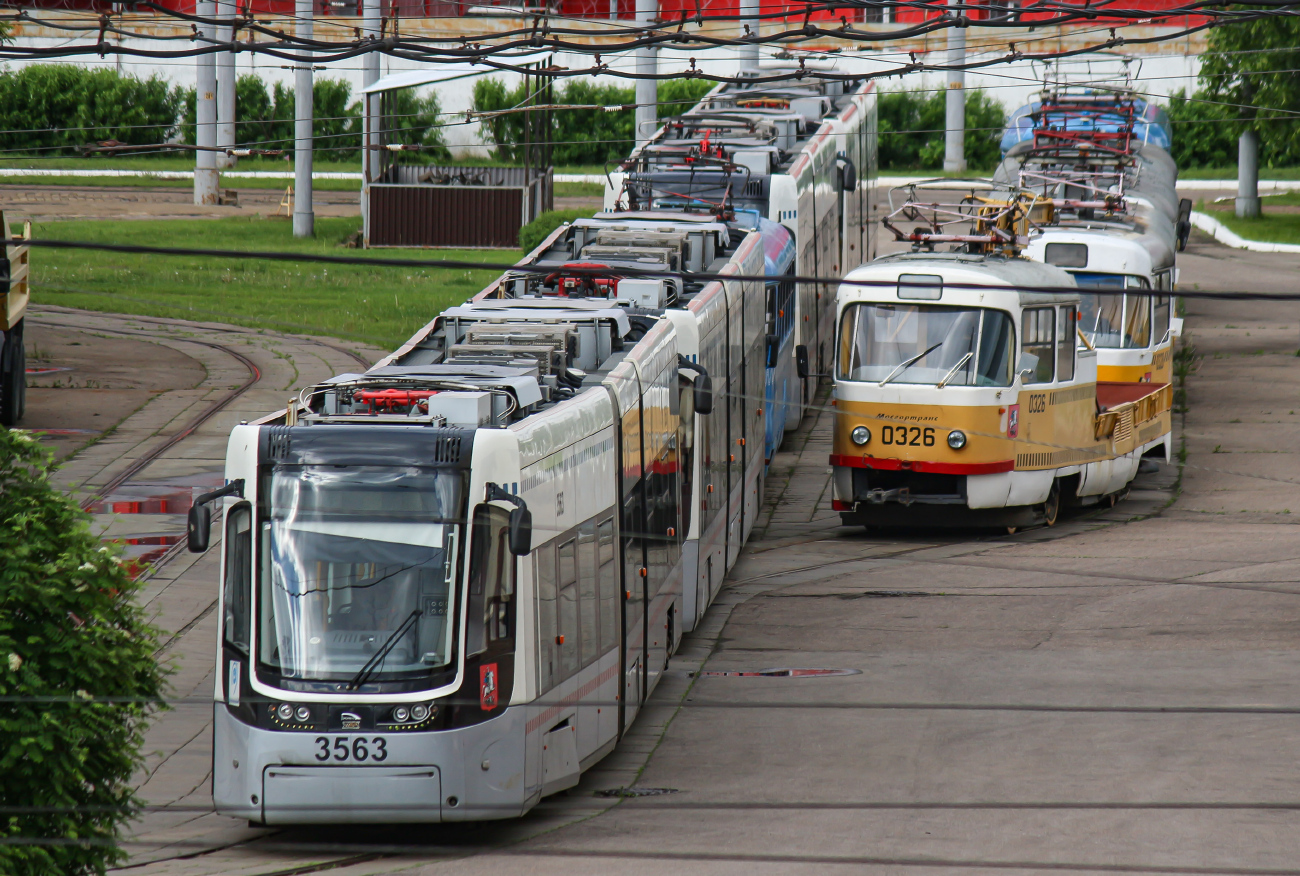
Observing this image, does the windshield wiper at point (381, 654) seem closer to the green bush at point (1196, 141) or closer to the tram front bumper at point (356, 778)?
the tram front bumper at point (356, 778)

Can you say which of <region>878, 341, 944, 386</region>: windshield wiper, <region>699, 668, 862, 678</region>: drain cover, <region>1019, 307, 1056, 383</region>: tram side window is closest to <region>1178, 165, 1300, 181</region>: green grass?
<region>1019, 307, 1056, 383</region>: tram side window

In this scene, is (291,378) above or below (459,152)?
below

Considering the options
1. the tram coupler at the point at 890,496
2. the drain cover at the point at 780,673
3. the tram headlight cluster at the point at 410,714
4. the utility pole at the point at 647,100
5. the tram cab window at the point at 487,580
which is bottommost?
the drain cover at the point at 780,673

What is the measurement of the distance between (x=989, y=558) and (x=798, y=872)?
32.5 ft

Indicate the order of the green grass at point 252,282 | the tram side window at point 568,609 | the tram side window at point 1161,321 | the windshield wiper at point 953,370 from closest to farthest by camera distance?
the tram side window at point 568,609 < the windshield wiper at point 953,370 < the tram side window at point 1161,321 < the green grass at point 252,282

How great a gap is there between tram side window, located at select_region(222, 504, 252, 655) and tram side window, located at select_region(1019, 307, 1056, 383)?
38.3 feet

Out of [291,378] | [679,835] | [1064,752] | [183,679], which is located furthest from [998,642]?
[291,378]

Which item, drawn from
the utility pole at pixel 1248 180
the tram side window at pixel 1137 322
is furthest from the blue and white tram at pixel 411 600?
the utility pole at pixel 1248 180

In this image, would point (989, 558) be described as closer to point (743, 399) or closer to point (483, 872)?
point (743, 399)

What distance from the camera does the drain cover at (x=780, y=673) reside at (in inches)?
605

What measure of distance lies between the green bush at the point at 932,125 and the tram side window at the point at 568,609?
163 feet

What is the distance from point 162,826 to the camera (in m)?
11.5

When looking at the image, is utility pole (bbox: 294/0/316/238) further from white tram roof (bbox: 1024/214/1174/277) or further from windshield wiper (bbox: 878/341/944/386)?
windshield wiper (bbox: 878/341/944/386)

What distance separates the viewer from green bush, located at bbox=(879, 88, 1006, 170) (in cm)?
5997
